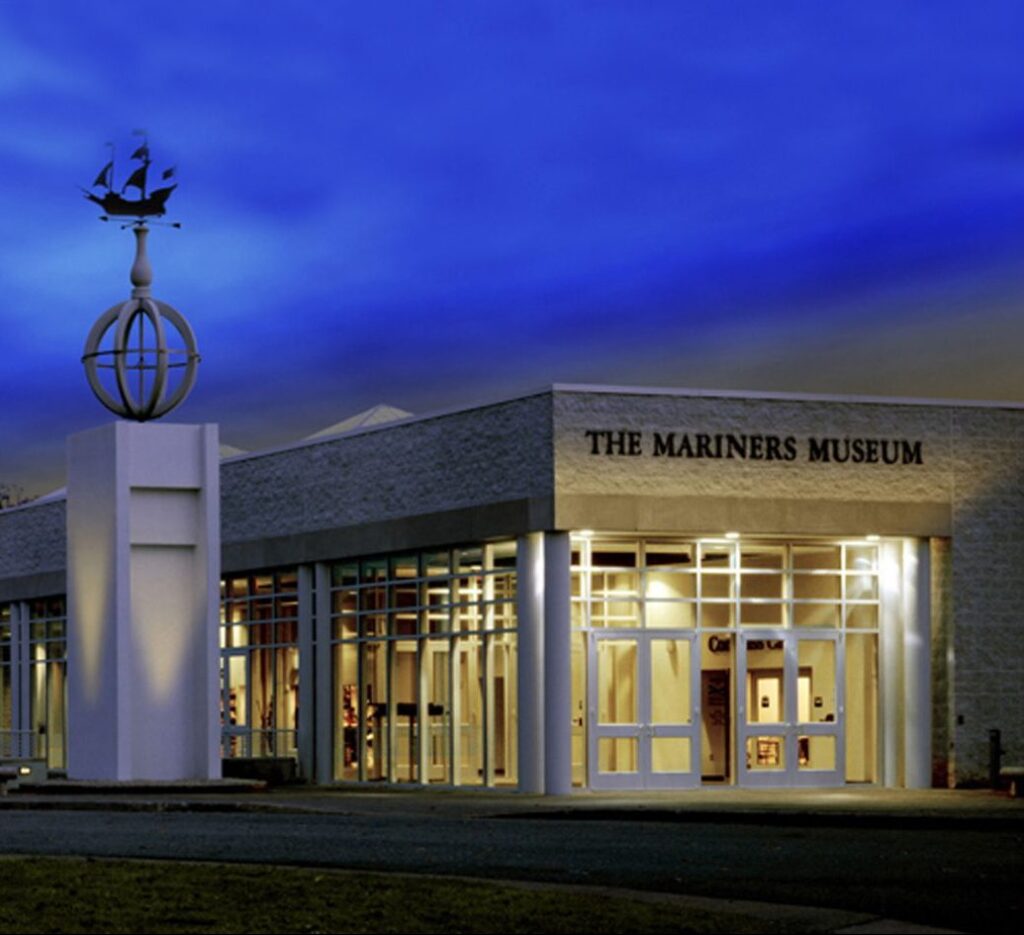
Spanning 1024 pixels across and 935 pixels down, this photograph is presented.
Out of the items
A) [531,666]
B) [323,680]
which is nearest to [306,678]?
[323,680]

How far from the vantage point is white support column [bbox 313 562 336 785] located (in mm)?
40094

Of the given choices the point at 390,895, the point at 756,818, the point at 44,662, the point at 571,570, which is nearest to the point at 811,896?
the point at 390,895

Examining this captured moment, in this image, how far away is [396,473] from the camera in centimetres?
3806

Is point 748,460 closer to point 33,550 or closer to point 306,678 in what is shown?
point 306,678

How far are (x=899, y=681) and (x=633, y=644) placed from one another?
4412 mm

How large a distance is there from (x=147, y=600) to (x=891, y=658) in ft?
38.1

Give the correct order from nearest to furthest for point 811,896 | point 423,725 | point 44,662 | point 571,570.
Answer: point 811,896 → point 571,570 → point 423,725 → point 44,662

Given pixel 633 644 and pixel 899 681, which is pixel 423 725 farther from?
pixel 899 681

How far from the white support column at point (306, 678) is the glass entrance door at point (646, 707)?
26.2 ft

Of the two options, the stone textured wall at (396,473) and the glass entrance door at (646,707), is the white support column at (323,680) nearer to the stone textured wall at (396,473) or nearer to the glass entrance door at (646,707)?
the stone textured wall at (396,473)

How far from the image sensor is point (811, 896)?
625 inches

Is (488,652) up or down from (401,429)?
down

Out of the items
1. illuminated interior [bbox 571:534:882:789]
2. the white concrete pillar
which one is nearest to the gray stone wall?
illuminated interior [bbox 571:534:882:789]

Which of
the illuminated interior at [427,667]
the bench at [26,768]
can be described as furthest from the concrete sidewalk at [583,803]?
the bench at [26,768]
